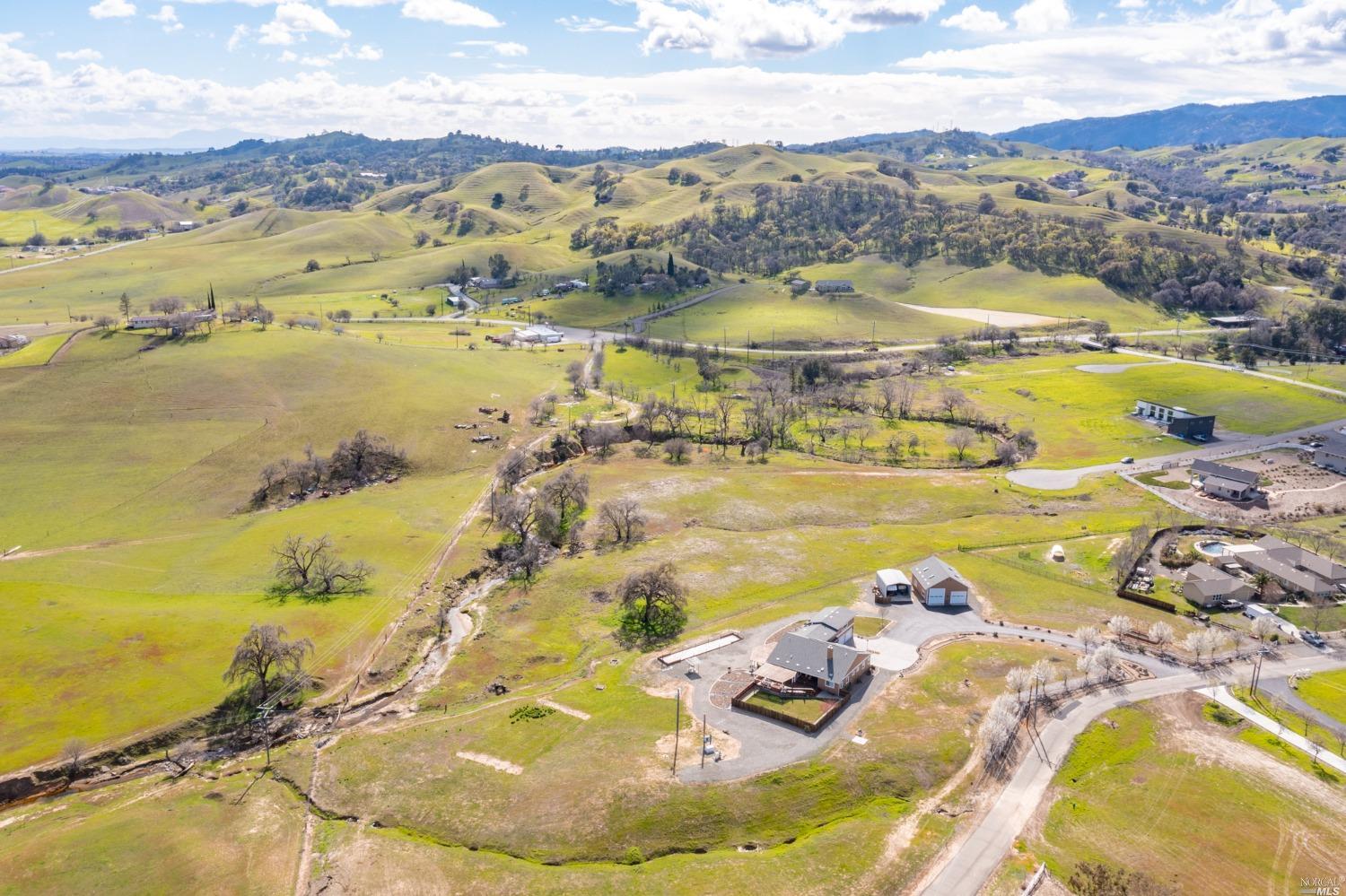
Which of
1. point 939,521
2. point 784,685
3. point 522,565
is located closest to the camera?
point 784,685

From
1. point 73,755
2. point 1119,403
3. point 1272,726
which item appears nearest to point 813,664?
point 1272,726

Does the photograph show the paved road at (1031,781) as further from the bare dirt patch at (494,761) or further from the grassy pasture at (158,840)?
the grassy pasture at (158,840)

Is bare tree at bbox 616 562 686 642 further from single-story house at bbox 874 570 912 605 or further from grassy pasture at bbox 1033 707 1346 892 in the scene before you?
Answer: grassy pasture at bbox 1033 707 1346 892

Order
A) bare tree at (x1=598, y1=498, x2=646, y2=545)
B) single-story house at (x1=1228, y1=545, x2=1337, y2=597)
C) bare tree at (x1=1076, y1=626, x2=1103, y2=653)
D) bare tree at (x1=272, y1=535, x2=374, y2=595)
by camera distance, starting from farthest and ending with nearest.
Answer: bare tree at (x1=598, y1=498, x2=646, y2=545) < bare tree at (x1=272, y1=535, x2=374, y2=595) < single-story house at (x1=1228, y1=545, x2=1337, y2=597) < bare tree at (x1=1076, y1=626, x2=1103, y2=653)

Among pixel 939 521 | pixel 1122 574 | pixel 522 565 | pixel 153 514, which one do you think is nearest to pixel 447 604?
pixel 522 565

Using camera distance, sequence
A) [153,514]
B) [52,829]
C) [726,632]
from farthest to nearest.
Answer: [153,514], [726,632], [52,829]

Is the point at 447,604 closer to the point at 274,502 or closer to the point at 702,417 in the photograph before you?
the point at 274,502

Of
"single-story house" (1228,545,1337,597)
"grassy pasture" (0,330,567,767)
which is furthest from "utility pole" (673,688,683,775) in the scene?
"single-story house" (1228,545,1337,597)
